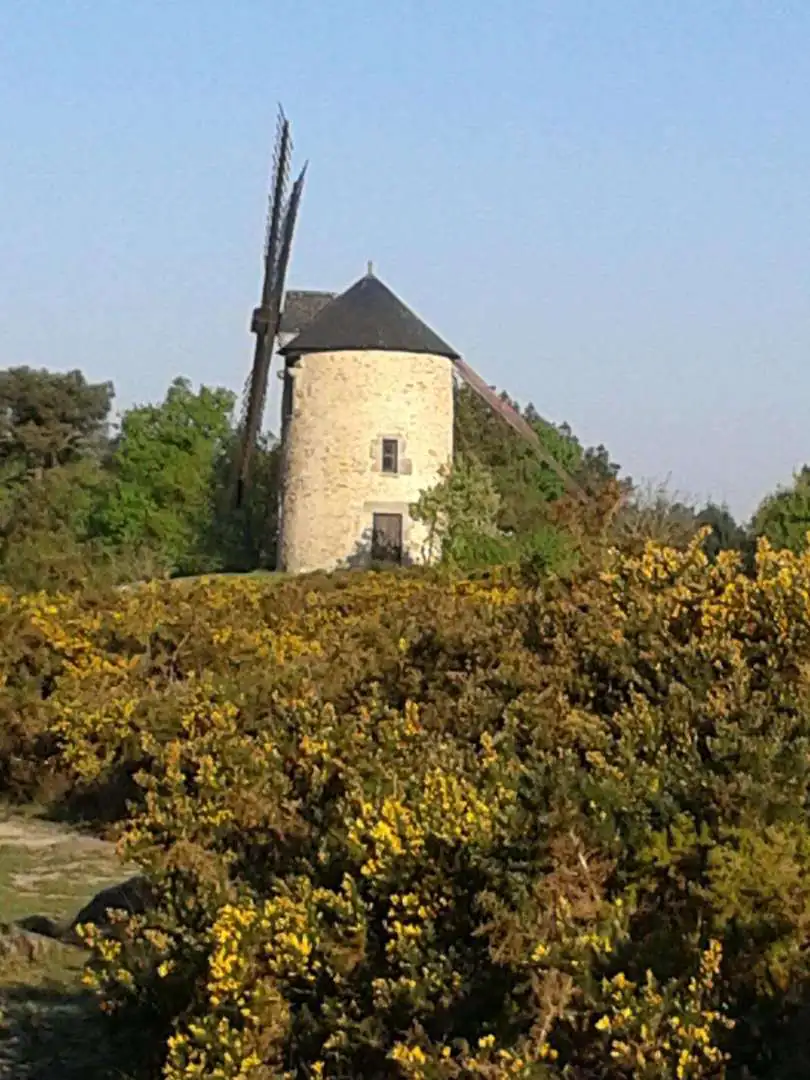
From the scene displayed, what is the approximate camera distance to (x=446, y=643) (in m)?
9.05

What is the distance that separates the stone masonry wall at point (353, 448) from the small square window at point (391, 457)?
16 centimetres

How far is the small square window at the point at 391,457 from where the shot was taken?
171 feet

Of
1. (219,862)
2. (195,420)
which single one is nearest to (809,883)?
(219,862)

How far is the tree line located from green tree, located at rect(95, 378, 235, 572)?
55 mm

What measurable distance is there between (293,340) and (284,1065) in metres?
47.8

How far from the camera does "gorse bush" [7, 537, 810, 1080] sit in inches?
196

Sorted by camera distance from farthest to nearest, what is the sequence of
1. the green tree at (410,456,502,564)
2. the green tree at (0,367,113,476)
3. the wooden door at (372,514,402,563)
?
the green tree at (0,367,113,476), the wooden door at (372,514,402,563), the green tree at (410,456,502,564)

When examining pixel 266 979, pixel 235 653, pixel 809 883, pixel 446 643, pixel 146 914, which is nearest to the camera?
pixel 809 883

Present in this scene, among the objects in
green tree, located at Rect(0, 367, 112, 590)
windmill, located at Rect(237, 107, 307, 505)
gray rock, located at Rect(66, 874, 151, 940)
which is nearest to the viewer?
gray rock, located at Rect(66, 874, 151, 940)

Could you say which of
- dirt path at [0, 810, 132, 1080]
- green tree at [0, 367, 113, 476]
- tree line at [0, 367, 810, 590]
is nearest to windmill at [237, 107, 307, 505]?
tree line at [0, 367, 810, 590]

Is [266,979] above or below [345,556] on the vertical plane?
below

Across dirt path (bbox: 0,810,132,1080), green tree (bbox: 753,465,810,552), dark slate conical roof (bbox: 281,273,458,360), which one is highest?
dark slate conical roof (bbox: 281,273,458,360)

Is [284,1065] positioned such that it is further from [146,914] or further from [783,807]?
[783,807]

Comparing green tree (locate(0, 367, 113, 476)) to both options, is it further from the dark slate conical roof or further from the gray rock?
the gray rock
